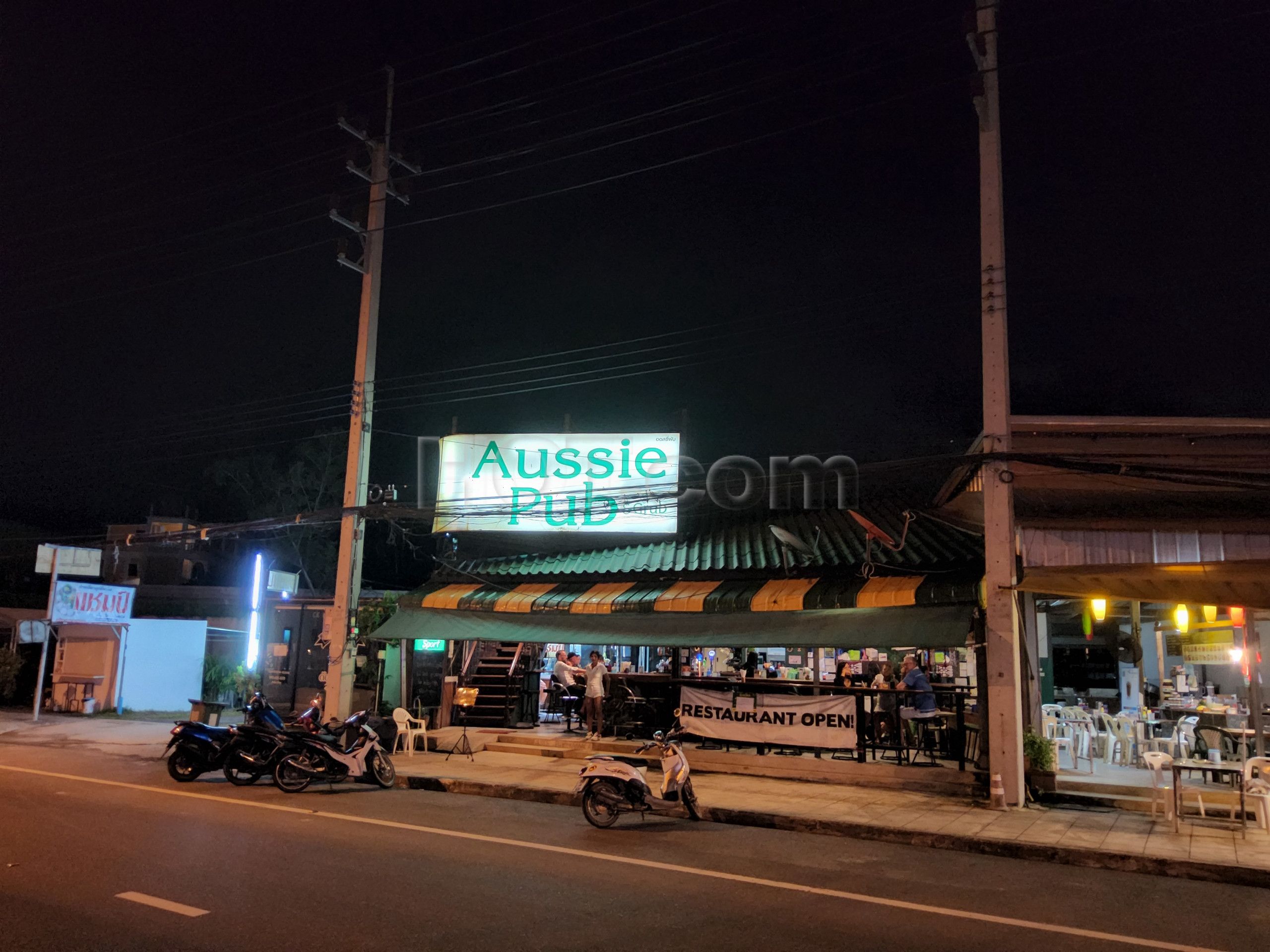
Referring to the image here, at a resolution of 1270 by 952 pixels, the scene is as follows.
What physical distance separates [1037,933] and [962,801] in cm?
603

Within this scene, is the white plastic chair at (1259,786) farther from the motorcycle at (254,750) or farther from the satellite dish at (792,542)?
the motorcycle at (254,750)

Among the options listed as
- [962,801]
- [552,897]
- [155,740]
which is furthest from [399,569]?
[552,897]

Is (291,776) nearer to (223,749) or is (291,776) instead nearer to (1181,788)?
(223,749)

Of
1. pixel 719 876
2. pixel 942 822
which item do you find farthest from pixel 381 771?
pixel 942 822

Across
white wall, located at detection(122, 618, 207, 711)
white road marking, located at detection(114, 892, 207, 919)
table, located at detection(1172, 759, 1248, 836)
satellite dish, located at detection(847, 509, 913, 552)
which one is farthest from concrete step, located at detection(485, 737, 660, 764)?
white wall, located at detection(122, 618, 207, 711)

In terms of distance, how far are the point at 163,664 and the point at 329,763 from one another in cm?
1675

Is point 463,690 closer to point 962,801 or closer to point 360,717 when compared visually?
point 360,717

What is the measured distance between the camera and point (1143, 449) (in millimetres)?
13398

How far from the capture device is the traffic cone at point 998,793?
38.7 ft

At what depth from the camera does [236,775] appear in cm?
1402

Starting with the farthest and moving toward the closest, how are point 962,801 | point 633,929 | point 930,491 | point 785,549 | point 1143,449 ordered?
point 930,491
point 785,549
point 1143,449
point 962,801
point 633,929

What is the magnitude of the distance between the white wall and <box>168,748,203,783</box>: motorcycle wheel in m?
13.8

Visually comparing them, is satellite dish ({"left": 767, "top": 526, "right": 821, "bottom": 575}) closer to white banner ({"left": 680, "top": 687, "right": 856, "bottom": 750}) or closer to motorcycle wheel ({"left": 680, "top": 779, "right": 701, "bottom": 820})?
white banner ({"left": 680, "top": 687, "right": 856, "bottom": 750})

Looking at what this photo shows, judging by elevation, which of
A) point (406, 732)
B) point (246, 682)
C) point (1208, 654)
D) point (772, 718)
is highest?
point (1208, 654)
